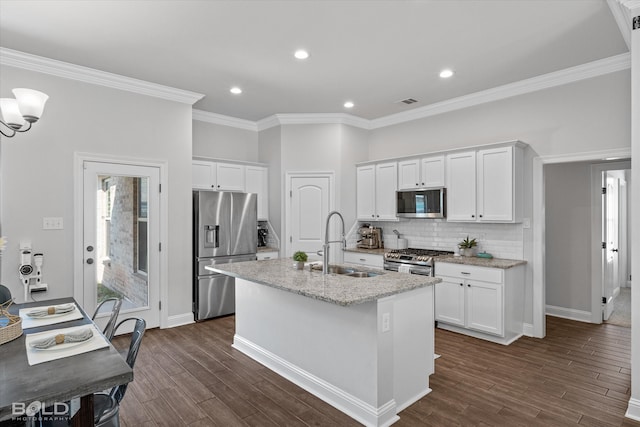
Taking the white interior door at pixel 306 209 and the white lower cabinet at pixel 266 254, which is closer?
the white lower cabinet at pixel 266 254

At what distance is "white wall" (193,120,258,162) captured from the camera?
223 inches

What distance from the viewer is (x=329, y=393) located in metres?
2.78

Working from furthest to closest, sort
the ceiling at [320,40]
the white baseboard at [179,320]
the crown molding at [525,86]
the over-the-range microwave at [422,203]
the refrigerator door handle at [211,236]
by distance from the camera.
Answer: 1. the refrigerator door handle at [211,236]
2. the over-the-range microwave at [422,203]
3. the white baseboard at [179,320]
4. the crown molding at [525,86]
5. the ceiling at [320,40]

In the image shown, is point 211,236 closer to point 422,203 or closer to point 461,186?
point 422,203

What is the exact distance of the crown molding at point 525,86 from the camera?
3.74m

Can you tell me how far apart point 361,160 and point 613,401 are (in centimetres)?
430

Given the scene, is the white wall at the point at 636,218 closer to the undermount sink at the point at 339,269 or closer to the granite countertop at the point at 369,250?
the undermount sink at the point at 339,269

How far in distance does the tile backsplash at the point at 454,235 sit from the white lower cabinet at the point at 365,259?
0.34 m

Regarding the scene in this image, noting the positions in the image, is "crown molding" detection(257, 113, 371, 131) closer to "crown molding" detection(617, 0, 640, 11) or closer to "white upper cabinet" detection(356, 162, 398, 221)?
"white upper cabinet" detection(356, 162, 398, 221)

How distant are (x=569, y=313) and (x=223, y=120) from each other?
19.0 ft

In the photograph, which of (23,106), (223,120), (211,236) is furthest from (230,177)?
(23,106)

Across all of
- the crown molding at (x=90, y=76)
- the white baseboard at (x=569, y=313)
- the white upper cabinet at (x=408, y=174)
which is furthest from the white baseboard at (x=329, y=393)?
the white baseboard at (x=569, y=313)

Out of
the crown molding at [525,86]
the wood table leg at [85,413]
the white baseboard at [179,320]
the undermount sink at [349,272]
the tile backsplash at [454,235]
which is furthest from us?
the white baseboard at [179,320]

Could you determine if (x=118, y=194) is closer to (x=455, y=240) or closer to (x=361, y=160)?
(x=361, y=160)
